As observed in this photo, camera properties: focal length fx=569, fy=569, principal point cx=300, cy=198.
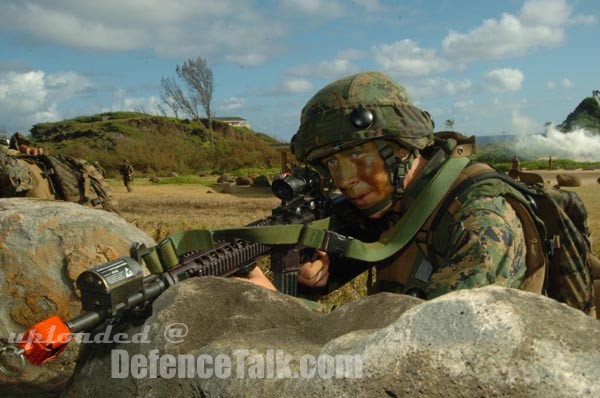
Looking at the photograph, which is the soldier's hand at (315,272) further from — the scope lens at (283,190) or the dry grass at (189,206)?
the dry grass at (189,206)

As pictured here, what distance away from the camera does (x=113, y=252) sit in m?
4.75

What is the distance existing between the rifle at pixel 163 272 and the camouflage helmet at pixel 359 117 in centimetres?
28

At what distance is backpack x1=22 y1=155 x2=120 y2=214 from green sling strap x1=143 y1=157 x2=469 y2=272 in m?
9.03

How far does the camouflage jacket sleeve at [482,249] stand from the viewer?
2541 mm

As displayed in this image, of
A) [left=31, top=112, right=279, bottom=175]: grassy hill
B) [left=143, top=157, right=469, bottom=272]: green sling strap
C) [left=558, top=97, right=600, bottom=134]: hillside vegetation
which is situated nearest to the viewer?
[left=143, top=157, right=469, bottom=272]: green sling strap

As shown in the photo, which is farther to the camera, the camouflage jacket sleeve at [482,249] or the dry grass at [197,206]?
the dry grass at [197,206]

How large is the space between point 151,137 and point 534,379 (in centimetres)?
3670

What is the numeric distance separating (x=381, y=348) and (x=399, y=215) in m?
1.95

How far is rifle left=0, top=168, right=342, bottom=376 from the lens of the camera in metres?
1.62

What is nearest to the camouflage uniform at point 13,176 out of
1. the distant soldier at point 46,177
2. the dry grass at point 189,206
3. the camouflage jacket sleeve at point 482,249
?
the distant soldier at point 46,177

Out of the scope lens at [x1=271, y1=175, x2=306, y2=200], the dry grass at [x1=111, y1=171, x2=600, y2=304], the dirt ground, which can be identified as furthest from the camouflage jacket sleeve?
the dirt ground

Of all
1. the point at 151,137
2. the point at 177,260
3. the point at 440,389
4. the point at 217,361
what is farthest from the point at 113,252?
the point at 151,137

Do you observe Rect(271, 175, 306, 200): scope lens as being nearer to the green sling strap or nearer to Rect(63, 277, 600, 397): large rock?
the green sling strap

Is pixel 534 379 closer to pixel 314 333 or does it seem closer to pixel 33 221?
pixel 314 333
